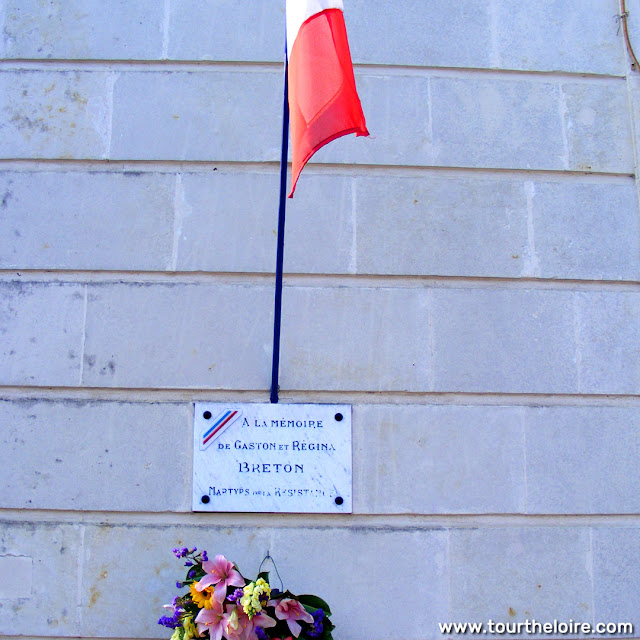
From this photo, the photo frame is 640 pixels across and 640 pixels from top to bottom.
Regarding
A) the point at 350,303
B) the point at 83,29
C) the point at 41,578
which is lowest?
the point at 41,578

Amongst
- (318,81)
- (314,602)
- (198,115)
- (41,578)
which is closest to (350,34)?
(198,115)

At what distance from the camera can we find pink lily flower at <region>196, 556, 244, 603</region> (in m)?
3.13

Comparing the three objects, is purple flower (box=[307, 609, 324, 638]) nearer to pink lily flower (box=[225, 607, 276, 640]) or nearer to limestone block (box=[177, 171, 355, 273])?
pink lily flower (box=[225, 607, 276, 640])

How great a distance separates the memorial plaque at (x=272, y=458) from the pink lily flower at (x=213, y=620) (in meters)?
0.62

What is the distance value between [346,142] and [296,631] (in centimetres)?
248

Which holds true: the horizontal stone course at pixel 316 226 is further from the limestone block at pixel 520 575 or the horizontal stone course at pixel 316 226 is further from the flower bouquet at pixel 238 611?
the flower bouquet at pixel 238 611

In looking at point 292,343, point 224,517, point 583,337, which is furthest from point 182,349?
point 583,337

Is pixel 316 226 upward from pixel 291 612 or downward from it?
upward

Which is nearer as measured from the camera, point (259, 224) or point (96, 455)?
point (96, 455)

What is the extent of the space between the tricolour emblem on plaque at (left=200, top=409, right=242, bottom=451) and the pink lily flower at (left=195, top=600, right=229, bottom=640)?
84 cm

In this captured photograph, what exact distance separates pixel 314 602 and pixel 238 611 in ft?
1.26

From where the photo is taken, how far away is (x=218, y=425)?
3.76 m

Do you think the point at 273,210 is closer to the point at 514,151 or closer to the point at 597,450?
the point at 514,151

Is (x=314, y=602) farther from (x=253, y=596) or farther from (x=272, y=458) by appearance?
(x=272, y=458)
